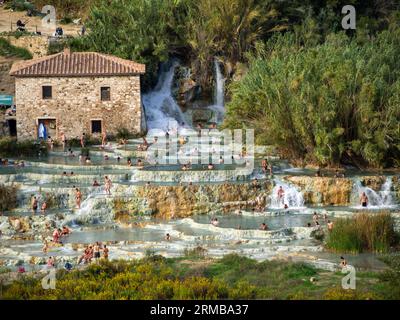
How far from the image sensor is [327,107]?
5703cm

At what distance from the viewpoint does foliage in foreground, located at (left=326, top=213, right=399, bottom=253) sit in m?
44.7

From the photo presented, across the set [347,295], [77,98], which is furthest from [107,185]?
[347,295]

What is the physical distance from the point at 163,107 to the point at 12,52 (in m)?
10.1

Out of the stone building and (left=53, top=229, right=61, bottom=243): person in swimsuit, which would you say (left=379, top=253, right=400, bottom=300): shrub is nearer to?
(left=53, top=229, right=61, bottom=243): person in swimsuit

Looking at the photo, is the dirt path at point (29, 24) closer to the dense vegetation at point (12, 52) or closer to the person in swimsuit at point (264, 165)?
the dense vegetation at point (12, 52)

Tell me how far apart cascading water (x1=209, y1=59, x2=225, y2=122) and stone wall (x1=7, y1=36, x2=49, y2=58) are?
33.9 ft

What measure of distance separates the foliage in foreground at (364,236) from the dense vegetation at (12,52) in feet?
99.9

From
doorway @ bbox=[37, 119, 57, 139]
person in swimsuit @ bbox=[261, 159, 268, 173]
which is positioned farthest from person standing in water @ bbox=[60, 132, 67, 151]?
person in swimsuit @ bbox=[261, 159, 268, 173]

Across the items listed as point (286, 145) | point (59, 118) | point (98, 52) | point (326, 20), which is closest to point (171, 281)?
point (286, 145)

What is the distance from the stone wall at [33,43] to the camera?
230ft

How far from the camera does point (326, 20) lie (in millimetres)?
71312

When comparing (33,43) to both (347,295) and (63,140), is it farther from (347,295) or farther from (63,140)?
(347,295)

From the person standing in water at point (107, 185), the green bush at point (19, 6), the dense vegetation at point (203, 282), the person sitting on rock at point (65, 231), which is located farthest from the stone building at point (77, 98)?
the dense vegetation at point (203, 282)
